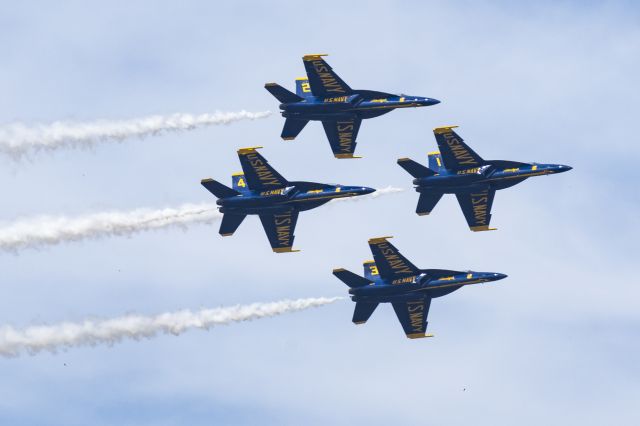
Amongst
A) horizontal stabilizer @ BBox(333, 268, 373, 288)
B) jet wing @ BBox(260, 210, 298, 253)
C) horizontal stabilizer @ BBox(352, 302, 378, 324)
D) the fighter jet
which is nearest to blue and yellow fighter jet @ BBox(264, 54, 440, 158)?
the fighter jet

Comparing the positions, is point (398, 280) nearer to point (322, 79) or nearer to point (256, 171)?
point (256, 171)

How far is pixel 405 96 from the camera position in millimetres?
130625

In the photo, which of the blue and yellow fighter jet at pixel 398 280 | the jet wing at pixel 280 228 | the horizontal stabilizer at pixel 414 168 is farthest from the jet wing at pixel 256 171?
the horizontal stabilizer at pixel 414 168

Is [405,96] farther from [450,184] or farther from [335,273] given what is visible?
[335,273]

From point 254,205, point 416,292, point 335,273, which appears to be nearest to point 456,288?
point 416,292

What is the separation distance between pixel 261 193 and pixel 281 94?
10.8 meters

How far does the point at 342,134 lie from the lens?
135 m

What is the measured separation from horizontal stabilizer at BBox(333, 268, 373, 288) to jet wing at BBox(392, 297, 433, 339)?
241 inches

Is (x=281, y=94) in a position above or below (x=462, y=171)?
above

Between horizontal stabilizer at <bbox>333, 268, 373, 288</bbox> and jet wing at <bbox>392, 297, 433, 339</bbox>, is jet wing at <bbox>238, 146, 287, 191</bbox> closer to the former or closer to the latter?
horizontal stabilizer at <bbox>333, 268, 373, 288</bbox>

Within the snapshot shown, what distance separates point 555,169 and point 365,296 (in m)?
21.2

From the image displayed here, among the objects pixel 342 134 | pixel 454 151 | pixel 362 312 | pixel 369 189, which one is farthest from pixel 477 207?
pixel 362 312

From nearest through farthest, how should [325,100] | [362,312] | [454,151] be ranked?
[362,312] → [454,151] → [325,100]

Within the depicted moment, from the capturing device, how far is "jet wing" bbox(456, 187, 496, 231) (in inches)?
5167
